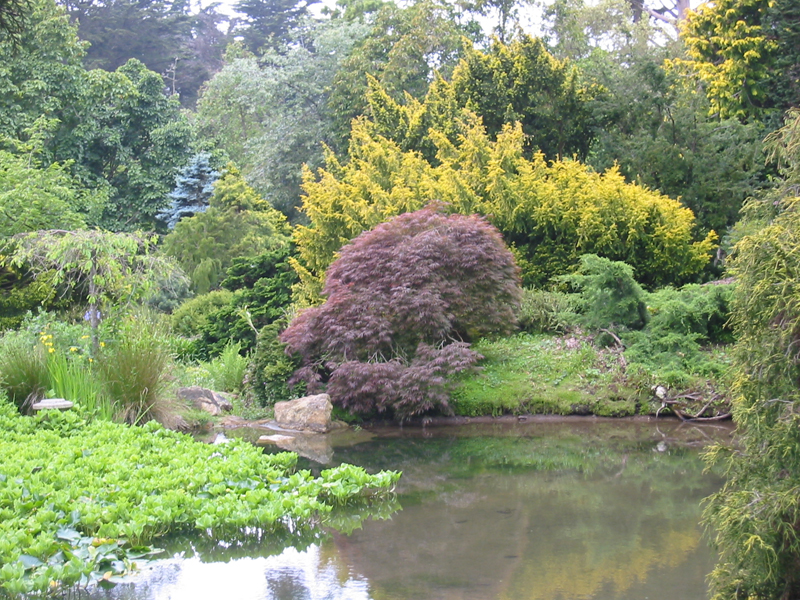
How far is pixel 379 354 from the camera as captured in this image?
10461 millimetres

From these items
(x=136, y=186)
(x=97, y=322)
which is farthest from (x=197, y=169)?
(x=97, y=322)

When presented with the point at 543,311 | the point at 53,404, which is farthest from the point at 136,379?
the point at 543,311

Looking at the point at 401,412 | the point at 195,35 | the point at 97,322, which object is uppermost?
the point at 195,35

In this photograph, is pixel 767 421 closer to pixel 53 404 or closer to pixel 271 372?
pixel 53 404

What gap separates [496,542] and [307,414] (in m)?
4.68

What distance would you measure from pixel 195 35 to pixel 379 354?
123ft

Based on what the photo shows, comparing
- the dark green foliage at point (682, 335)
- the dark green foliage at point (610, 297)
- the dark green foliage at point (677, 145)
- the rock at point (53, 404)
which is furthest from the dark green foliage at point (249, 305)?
the dark green foliage at point (677, 145)

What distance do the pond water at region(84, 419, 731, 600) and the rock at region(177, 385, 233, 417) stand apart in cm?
257

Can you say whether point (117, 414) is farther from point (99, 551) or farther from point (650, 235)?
point (650, 235)

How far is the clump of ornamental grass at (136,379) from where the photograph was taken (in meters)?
8.90

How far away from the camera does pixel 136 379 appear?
901 cm

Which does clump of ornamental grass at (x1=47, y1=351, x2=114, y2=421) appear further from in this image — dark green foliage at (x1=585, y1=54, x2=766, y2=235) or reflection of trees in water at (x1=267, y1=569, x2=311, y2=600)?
dark green foliage at (x1=585, y1=54, x2=766, y2=235)

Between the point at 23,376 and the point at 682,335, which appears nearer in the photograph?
the point at 23,376

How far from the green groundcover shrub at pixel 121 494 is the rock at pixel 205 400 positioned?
244cm
